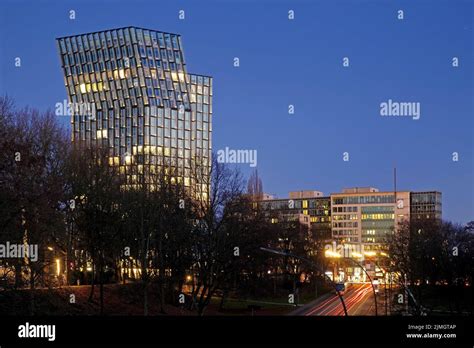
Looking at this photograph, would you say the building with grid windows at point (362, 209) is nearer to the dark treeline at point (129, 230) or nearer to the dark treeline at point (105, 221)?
the dark treeline at point (129, 230)

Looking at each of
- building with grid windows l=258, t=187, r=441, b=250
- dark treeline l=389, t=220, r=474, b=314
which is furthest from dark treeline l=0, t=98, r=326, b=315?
building with grid windows l=258, t=187, r=441, b=250

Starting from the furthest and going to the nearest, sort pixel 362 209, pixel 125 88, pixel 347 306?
pixel 362 209 < pixel 125 88 < pixel 347 306

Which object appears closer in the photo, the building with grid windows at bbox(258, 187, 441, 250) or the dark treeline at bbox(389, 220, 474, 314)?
the dark treeline at bbox(389, 220, 474, 314)

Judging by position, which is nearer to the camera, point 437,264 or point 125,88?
point 437,264

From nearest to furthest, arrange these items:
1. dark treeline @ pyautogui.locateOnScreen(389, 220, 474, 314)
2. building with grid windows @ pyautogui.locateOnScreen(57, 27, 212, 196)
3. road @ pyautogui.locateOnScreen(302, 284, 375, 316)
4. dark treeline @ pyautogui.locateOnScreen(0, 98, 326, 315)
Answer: dark treeline @ pyautogui.locateOnScreen(0, 98, 326, 315) → dark treeline @ pyautogui.locateOnScreen(389, 220, 474, 314) → road @ pyautogui.locateOnScreen(302, 284, 375, 316) → building with grid windows @ pyautogui.locateOnScreen(57, 27, 212, 196)

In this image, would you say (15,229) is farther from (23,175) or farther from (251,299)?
(251,299)

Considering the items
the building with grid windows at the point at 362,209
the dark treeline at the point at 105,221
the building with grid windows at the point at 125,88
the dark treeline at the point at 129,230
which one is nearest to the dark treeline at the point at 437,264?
the dark treeline at the point at 129,230

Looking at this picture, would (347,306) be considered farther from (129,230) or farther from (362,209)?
(362,209)

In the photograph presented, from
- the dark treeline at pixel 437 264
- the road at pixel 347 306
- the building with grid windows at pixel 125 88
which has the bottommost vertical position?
the road at pixel 347 306

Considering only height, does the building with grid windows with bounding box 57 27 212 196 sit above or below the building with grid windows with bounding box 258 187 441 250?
above

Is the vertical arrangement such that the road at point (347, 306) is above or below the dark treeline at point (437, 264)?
below

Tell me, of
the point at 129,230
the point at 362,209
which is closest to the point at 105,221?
the point at 129,230

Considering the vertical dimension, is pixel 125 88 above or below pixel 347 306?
above

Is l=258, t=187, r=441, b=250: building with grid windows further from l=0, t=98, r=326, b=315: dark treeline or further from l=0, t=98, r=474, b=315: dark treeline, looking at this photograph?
l=0, t=98, r=326, b=315: dark treeline
